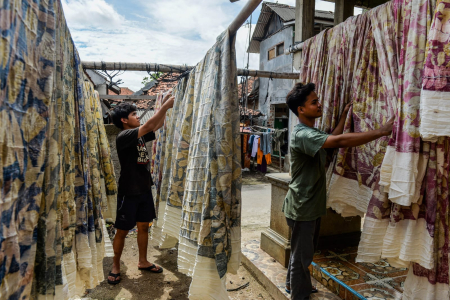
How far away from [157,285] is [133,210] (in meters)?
0.95

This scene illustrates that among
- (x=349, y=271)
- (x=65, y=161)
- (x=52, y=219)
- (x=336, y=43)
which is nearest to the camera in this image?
(x=52, y=219)

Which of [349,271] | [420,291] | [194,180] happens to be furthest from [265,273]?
[194,180]

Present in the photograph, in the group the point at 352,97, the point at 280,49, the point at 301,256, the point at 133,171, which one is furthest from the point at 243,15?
the point at 280,49

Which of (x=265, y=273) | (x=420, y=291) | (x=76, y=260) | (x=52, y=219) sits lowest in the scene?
(x=265, y=273)

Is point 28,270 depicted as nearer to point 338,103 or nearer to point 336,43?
point 338,103

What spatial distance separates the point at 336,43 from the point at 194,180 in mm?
1798

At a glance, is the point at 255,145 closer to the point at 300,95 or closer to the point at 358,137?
the point at 300,95

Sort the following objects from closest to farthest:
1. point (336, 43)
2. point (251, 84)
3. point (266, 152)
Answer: point (336, 43), point (266, 152), point (251, 84)

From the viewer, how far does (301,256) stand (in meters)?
2.58

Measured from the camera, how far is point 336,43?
8.41ft

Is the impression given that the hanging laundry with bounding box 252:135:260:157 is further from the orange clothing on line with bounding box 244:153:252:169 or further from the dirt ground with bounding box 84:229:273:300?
the dirt ground with bounding box 84:229:273:300

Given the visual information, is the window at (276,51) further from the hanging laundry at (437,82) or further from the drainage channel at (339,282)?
the hanging laundry at (437,82)

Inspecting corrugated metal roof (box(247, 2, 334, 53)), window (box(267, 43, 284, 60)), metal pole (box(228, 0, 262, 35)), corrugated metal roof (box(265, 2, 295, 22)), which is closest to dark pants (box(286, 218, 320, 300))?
metal pole (box(228, 0, 262, 35))

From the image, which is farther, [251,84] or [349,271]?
[251,84]
